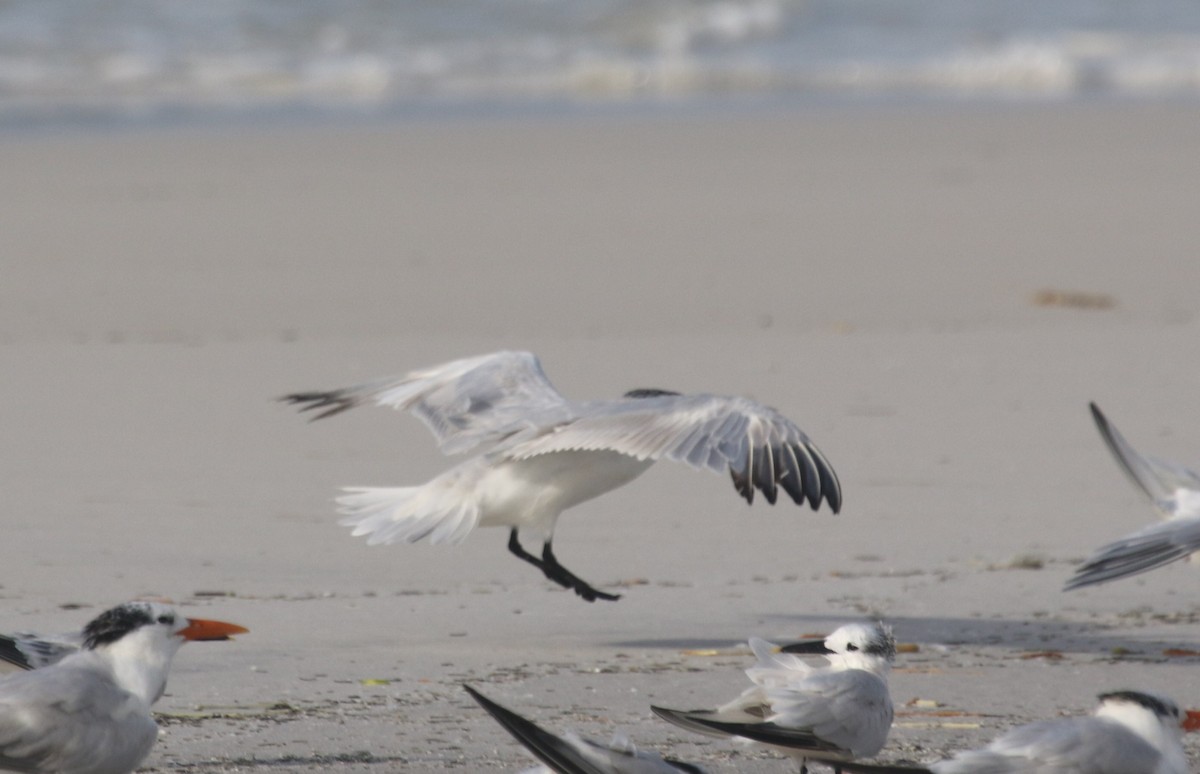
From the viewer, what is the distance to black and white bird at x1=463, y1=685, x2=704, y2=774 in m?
3.40

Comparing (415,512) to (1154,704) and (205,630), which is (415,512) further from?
(1154,704)

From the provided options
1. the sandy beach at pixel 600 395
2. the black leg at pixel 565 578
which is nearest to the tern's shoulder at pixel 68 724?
the sandy beach at pixel 600 395

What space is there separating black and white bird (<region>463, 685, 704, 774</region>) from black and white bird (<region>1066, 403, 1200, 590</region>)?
156cm

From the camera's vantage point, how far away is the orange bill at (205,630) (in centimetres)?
402

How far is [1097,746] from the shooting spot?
12.2 ft

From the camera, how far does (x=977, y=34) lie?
2606cm

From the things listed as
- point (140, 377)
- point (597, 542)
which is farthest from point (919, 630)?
point (140, 377)

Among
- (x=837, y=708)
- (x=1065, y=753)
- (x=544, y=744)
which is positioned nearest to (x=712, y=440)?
(x=837, y=708)

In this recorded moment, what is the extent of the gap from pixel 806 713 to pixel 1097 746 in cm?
62

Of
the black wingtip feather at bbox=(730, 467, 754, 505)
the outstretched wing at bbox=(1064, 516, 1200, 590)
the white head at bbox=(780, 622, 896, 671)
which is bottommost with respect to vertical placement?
the white head at bbox=(780, 622, 896, 671)

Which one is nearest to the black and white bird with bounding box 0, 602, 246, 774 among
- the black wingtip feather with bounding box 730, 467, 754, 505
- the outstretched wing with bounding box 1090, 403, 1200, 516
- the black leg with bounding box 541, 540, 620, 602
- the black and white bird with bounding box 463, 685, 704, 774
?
the black and white bird with bounding box 463, 685, 704, 774

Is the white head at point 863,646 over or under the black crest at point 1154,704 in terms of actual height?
over

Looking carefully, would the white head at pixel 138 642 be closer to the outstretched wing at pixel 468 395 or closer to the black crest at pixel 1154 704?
the black crest at pixel 1154 704

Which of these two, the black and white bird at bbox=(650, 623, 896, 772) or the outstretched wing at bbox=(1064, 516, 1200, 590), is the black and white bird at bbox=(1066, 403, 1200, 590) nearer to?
the outstretched wing at bbox=(1064, 516, 1200, 590)
